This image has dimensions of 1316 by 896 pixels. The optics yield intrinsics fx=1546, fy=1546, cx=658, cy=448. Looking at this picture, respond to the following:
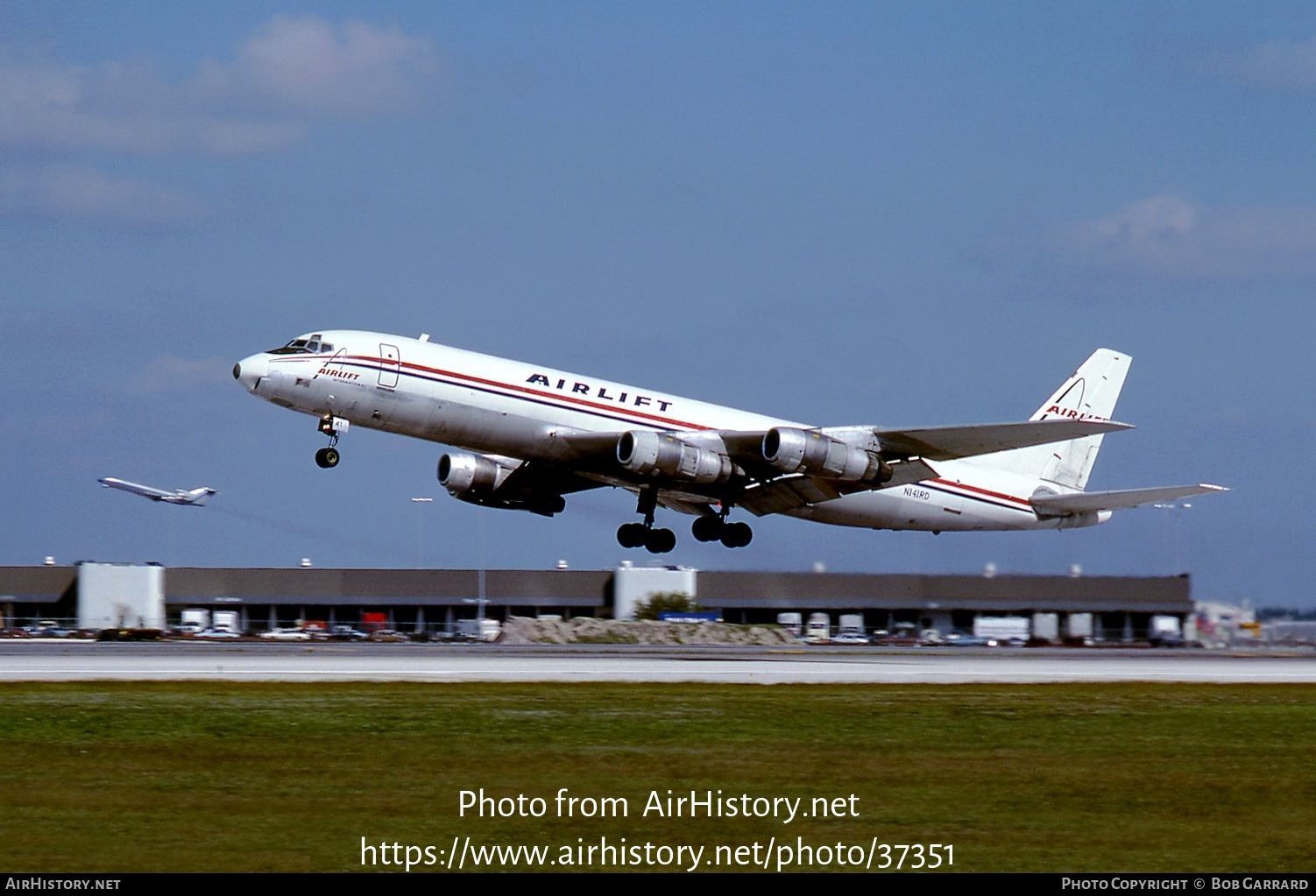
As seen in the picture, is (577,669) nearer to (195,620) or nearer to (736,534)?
(736,534)

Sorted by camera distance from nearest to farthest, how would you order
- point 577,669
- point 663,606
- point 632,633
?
point 577,669 → point 632,633 → point 663,606

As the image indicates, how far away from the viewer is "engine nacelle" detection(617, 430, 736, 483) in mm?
40812

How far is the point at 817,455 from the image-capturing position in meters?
42.2

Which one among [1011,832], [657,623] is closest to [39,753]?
[1011,832]

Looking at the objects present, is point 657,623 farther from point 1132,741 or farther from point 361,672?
point 1132,741

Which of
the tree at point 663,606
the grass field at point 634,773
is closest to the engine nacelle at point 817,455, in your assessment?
the grass field at point 634,773

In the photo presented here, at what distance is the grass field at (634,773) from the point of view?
14883 mm

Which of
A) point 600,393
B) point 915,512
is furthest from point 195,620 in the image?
point 600,393

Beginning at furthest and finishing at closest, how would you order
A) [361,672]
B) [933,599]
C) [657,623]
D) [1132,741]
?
[933,599]
[657,623]
[361,672]
[1132,741]

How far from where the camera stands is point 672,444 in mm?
41406

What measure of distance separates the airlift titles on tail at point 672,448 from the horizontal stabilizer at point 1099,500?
57 mm

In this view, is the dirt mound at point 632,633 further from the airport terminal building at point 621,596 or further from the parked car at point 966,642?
the airport terminal building at point 621,596

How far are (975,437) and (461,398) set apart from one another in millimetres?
14112

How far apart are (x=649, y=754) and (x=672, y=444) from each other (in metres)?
21.0
